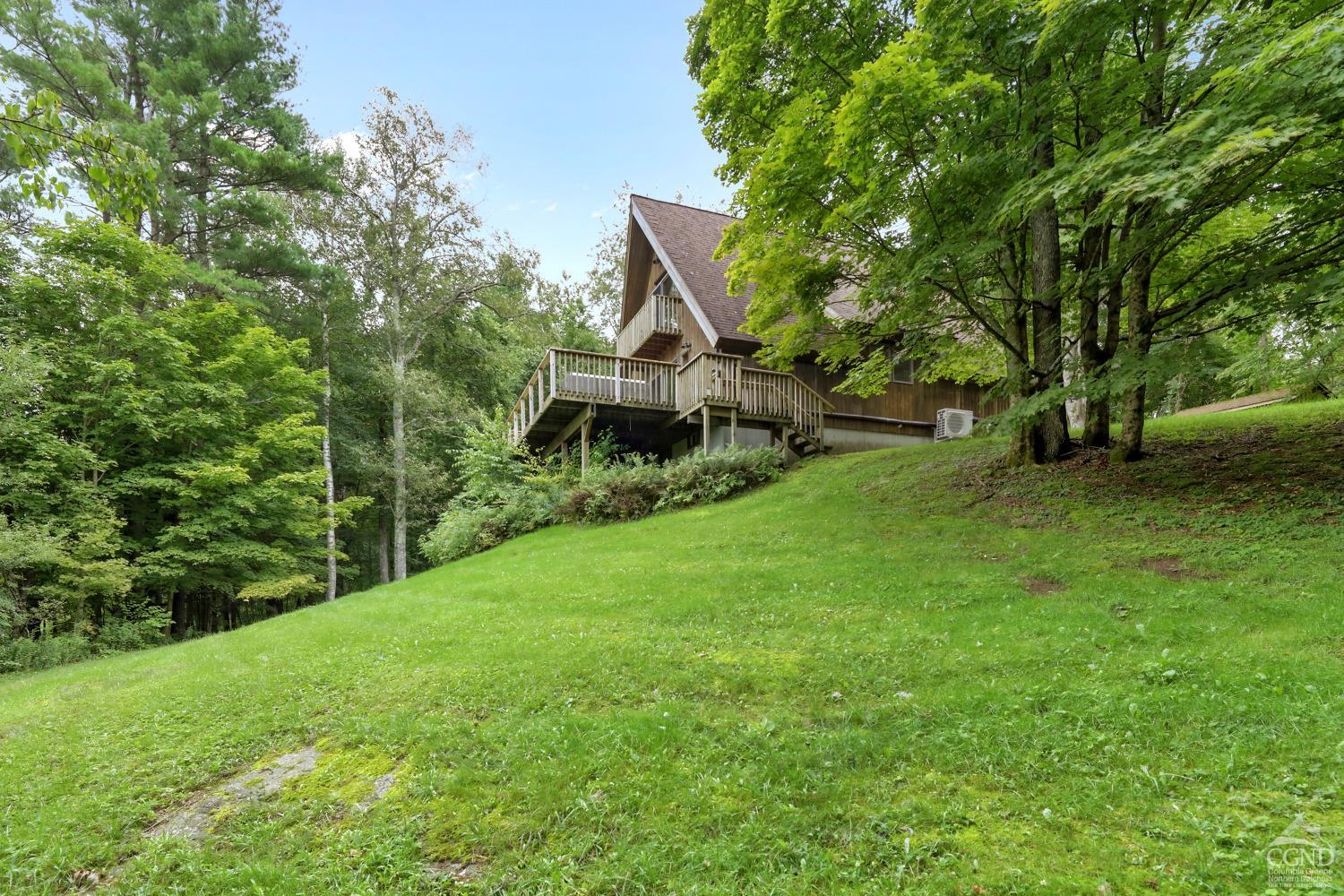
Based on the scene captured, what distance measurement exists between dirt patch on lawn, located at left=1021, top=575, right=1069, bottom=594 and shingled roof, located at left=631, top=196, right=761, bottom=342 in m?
9.72

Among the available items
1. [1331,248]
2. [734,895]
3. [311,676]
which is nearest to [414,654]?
[311,676]

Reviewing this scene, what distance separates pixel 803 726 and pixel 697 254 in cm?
1687

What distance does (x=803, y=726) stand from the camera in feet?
13.4

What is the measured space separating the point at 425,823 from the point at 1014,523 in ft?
26.4

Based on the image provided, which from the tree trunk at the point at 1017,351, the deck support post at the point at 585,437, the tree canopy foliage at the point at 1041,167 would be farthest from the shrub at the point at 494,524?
the tree trunk at the point at 1017,351

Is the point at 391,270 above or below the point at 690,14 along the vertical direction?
below

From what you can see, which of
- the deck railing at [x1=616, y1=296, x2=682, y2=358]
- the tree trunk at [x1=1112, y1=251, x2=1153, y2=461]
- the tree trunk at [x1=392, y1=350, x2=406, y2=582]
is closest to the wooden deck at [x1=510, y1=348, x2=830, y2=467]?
the deck railing at [x1=616, y1=296, x2=682, y2=358]

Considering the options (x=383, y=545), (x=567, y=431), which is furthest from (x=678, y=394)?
(x=383, y=545)

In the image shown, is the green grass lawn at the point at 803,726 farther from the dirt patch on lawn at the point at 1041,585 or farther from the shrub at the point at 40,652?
the shrub at the point at 40,652

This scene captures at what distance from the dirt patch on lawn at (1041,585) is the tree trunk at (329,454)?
704 inches

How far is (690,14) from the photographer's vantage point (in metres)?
13.4

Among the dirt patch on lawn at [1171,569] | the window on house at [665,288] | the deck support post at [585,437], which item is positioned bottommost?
the dirt patch on lawn at [1171,569]

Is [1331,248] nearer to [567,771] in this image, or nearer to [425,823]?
[567,771]

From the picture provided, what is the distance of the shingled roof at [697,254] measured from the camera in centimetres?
1631
